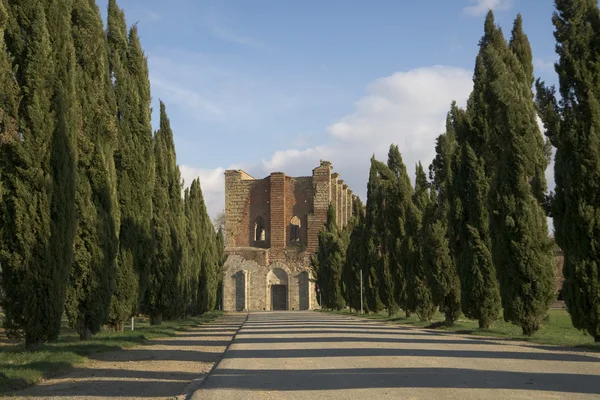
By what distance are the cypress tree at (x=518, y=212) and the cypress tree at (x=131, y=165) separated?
955 centimetres

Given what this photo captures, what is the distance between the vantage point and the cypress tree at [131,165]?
17.9 metres

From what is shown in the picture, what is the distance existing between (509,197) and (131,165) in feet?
33.9

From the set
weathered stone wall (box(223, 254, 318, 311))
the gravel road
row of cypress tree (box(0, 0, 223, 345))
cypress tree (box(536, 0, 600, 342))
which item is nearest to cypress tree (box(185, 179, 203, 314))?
row of cypress tree (box(0, 0, 223, 345))

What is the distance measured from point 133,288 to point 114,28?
800 centimetres

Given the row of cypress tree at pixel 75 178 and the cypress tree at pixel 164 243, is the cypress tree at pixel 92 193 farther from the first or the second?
the cypress tree at pixel 164 243

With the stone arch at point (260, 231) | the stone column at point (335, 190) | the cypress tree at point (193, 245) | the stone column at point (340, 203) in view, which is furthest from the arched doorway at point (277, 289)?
the cypress tree at point (193, 245)

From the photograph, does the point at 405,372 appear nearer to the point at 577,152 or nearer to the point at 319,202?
the point at 577,152

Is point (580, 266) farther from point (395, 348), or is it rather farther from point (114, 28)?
point (114, 28)

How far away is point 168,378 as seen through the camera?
30.8ft

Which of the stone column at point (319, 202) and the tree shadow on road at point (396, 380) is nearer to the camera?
the tree shadow on road at point (396, 380)

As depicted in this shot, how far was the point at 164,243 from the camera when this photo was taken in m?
23.7

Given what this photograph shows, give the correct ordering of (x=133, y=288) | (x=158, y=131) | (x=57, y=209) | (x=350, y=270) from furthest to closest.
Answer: (x=350, y=270), (x=158, y=131), (x=133, y=288), (x=57, y=209)

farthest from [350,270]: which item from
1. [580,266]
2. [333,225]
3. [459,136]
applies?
[580,266]

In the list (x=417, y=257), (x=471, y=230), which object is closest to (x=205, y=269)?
(x=417, y=257)
